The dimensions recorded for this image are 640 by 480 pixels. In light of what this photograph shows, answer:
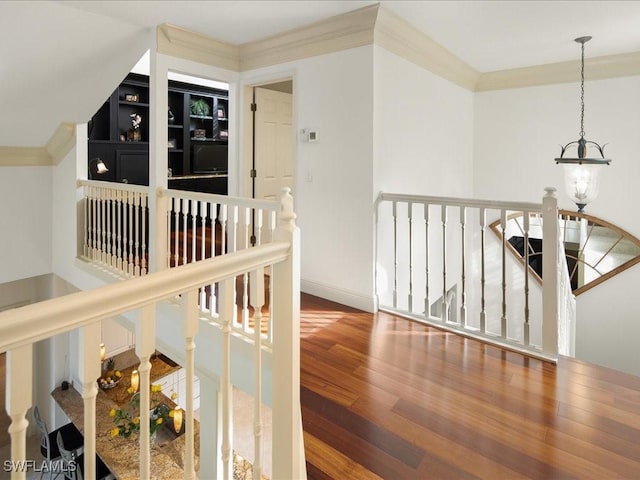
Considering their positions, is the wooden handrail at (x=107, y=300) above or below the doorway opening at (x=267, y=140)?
below

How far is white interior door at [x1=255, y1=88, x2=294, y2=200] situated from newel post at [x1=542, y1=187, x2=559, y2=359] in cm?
260

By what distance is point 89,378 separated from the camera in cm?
81

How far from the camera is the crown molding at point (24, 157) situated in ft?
14.6

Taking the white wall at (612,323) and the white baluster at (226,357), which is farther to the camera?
the white wall at (612,323)

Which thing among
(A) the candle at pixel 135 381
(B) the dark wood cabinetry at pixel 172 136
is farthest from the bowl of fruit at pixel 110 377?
(B) the dark wood cabinetry at pixel 172 136

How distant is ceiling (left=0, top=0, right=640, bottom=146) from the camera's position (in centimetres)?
313

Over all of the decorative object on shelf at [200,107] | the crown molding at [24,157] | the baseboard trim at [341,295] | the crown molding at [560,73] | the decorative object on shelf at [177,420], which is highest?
the decorative object on shelf at [200,107]

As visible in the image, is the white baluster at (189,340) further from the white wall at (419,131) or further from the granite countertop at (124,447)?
the granite countertop at (124,447)

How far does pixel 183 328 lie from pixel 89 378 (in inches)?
10.3

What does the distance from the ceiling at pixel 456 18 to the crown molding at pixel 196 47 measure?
9cm

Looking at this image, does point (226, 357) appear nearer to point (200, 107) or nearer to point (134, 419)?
point (134, 419)

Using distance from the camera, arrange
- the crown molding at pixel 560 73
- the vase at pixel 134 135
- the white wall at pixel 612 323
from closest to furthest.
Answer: the crown molding at pixel 560 73 → the white wall at pixel 612 323 → the vase at pixel 134 135

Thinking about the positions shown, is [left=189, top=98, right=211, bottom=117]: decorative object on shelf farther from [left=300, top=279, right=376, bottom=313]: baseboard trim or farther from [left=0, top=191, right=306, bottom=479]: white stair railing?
[left=0, top=191, right=306, bottom=479]: white stair railing

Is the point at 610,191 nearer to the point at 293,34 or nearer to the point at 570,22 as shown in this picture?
the point at 570,22
